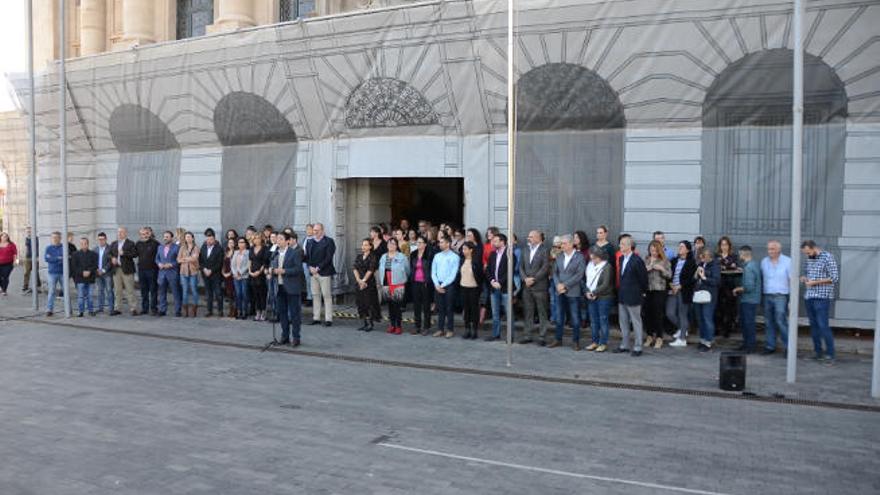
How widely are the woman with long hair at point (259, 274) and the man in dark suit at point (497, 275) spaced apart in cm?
442

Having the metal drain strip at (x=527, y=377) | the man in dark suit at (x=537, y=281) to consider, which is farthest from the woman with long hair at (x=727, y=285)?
the metal drain strip at (x=527, y=377)

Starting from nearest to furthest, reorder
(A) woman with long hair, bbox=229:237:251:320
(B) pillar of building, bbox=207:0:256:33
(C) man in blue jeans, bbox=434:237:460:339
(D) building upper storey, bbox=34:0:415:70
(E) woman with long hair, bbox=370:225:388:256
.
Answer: (C) man in blue jeans, bbox=434:237:460:339 < (E) woman with long hair, bbox=370:225:388:256 < (A) woman with long hair, bbox=229:237:251:320 < (B) pillar of building, bbox=207:0:256:33 < (D) building upper storey, bbox=34:0:415:70

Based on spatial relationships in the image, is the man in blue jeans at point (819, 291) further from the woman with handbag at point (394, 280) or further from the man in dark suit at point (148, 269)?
the man in dark suit at point (148, 269)

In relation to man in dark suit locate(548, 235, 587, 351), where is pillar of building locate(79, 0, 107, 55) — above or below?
above

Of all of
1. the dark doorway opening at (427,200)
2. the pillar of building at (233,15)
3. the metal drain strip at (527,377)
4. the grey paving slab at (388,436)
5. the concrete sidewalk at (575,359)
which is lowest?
the grey paving slab at (388,436)

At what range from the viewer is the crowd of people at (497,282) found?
11320mm

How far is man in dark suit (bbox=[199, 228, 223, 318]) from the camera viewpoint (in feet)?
50.3

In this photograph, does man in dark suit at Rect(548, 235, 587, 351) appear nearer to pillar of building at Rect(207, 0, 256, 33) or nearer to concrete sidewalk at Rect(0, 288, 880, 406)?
concrete sidewalk at Rect(0, 288, 880, 406)

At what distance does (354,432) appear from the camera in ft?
24.0

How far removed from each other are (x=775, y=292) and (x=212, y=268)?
1018 centimetres

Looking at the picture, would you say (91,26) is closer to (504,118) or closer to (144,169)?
(144,169)

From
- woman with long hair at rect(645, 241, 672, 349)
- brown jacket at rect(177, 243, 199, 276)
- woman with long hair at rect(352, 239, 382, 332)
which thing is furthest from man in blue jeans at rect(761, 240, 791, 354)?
brown jacket at rect(177, 243, 199, 276)

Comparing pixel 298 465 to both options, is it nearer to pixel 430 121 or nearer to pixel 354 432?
pixel 354 432

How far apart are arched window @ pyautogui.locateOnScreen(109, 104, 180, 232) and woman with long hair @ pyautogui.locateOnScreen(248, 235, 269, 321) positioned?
4.85 m
